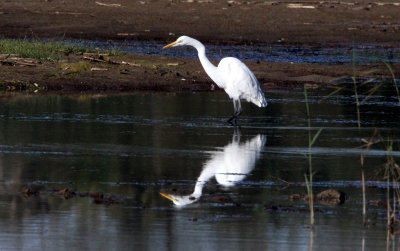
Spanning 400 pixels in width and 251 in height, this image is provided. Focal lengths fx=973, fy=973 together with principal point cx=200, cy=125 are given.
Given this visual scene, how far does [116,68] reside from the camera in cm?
1941

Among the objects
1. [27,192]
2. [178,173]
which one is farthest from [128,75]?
[27,192]

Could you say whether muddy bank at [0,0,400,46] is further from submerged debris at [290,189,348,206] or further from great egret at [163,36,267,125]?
submerged debris at [290,189,348,206]

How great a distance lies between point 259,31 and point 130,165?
20.5 metres

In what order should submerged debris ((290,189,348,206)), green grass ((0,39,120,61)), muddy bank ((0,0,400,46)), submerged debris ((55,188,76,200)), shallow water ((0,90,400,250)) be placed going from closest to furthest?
shallow water ((0,90,400,250)) → submerged debris ((55,188,76,200)) → submerged debris ((290,189,348,206)) → green grass ((0,39,120,61)) → muddy bank ((0,0,400,46))

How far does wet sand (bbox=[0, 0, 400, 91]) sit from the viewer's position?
18.7 m

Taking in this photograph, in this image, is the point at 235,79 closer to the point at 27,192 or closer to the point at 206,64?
the point at 206,64

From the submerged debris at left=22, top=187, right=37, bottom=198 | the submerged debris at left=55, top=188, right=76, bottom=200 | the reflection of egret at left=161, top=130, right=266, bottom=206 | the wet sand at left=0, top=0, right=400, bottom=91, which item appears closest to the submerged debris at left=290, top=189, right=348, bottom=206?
the reflection of egret at left=161, top=130, right=266, bottom=206

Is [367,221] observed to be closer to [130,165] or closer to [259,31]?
[130,165]

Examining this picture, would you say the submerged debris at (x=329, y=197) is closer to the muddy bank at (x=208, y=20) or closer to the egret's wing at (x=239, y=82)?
the egret's wing at (x=239, y=82)

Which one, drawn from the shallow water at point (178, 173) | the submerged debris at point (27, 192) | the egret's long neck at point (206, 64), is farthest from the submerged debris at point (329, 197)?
the egret's long neck at point (206, 64)

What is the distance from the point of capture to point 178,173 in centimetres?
994

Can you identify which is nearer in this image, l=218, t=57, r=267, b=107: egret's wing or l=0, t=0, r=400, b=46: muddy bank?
l=218, t=57, r=267, b=107: egret's wing

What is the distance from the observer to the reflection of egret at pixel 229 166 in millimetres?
8797

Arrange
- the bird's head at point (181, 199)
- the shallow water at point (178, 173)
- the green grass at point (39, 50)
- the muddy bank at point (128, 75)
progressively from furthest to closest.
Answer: the green grass at point (39, 50)
the muddy bank at point (128, 75)
the bird's head at point (181, 199)
the shallow water at point (178, 173)
